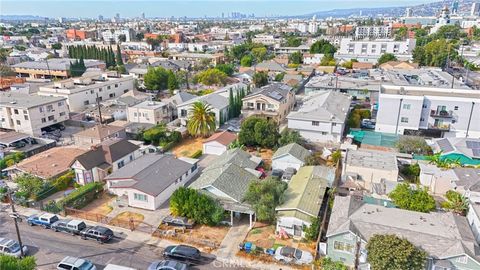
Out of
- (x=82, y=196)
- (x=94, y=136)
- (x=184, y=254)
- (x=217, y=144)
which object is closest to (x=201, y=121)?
(x=217, y=144)

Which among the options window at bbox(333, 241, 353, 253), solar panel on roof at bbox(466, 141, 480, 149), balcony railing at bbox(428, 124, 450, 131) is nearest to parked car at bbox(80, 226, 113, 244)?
window at bbox(333, 241, 353, 253)

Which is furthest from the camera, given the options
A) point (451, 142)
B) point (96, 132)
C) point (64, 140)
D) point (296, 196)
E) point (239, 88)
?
point (239, 88)

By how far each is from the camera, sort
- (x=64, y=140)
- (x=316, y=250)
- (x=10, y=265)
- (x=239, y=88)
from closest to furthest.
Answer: (x=10, y=265) < (x=316, y=250) < (x=64, y=140) < (x=239, y=88)

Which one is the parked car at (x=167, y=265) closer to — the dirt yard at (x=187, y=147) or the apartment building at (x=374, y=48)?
the dirt yard at (x=187, y=147)

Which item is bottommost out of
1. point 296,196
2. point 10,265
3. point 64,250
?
point 64,250

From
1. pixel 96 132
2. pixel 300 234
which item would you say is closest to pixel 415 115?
pixel 300 234

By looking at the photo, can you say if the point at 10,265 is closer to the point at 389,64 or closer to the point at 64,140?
the point at 64,140
